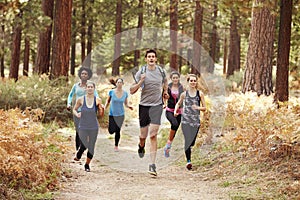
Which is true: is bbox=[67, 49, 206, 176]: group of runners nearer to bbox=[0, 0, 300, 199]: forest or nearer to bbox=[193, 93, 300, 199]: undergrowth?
bbox=[0, 0, 300, 199]: forest

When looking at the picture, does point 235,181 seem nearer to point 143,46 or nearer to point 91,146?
point 91,146

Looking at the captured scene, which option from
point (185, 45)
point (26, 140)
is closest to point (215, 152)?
point (26, 140)

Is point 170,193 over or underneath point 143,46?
underneath

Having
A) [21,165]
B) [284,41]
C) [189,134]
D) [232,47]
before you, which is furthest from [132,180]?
[232,47]

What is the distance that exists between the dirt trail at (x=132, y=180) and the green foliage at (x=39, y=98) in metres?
2.95

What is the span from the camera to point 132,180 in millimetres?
8453

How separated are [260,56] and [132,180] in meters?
8.87

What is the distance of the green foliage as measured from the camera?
46.3 ft

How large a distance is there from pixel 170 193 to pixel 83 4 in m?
27.0

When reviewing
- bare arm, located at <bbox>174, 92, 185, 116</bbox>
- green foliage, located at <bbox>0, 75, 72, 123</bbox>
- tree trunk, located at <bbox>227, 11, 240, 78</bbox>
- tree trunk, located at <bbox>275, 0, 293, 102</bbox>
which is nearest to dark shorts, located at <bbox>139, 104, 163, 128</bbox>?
bare arm, located at <bbox>174, 92, 185, 116</bbox>

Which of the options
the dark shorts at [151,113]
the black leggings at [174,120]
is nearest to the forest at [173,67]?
the black leggings at [174,120]

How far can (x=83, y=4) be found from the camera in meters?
32.5

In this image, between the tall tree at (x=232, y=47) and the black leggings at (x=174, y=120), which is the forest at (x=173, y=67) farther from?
the black leggings at (x=174, y=120)

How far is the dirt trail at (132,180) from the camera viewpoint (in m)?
7.09
